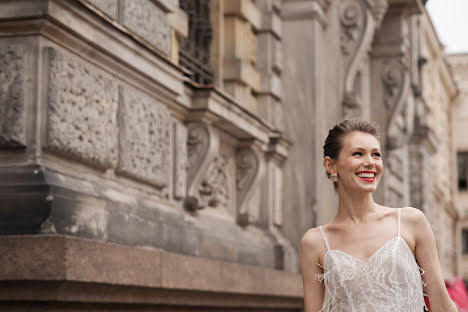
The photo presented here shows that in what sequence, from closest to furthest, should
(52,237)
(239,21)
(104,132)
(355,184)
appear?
(355,184) → (52,237) → (104,132) → (239,21)

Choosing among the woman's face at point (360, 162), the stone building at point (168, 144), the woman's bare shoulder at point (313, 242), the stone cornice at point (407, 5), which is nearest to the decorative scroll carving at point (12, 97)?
the stone building at point (168, 144)

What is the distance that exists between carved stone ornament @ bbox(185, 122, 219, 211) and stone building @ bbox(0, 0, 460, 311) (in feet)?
0.04

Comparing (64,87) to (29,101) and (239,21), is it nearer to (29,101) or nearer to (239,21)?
(29,101)

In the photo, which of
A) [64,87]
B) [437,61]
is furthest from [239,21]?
[437,61]

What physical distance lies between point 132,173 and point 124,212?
40 cm

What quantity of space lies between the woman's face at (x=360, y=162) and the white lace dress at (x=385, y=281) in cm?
22

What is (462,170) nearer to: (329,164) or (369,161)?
(329,164)

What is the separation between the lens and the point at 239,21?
998 centimetres

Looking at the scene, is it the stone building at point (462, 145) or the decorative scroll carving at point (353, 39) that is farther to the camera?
the stone building at point (462, 145)

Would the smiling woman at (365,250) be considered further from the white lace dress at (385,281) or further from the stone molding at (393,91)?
the stone molding at (393,91)

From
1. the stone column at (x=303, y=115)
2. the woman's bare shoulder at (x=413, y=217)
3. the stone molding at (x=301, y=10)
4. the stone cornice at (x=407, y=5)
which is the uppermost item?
the stone cornice at (x=407, y=5)

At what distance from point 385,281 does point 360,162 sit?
1.40 feet

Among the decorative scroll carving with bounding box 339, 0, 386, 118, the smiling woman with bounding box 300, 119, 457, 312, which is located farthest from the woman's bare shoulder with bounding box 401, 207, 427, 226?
the decorative scroll carving with bounding box 339, 0, 386, 118

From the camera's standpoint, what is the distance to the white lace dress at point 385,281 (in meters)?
3.54
